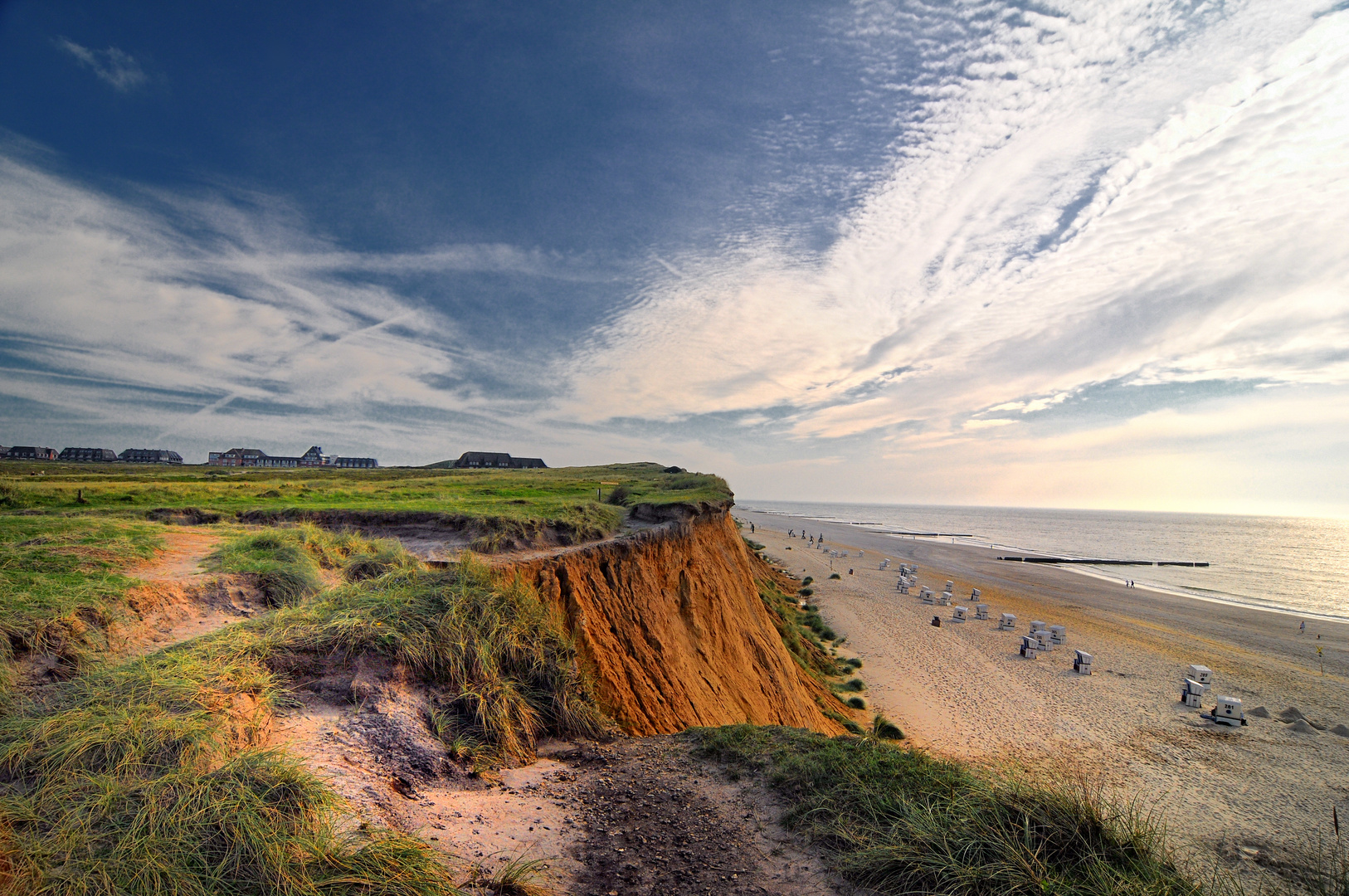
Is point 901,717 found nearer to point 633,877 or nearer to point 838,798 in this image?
point 838,798

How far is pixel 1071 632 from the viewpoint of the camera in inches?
1383

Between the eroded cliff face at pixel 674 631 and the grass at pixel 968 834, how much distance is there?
4.54m

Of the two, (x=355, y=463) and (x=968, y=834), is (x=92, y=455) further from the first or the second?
(x=968, y=834)

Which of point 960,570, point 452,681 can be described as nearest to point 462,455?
point 960,570

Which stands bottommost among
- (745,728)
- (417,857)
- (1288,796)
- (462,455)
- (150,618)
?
(1288,796)

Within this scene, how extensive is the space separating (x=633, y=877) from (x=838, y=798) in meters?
2.33

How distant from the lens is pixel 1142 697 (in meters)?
24.3

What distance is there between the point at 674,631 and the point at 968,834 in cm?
1027

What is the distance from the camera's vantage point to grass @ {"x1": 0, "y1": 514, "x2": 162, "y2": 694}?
19.8 ft

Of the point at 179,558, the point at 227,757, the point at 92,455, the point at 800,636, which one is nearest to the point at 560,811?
the point at 227,757

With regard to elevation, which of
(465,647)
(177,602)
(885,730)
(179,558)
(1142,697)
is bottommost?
(1142,697)

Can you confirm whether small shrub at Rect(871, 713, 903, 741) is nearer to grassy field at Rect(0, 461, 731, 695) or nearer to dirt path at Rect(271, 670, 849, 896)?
grassy field at Rect(0, 461, 731, 695)

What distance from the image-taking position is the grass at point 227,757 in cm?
338

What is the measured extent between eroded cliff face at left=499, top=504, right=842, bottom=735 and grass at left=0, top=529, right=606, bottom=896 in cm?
310
